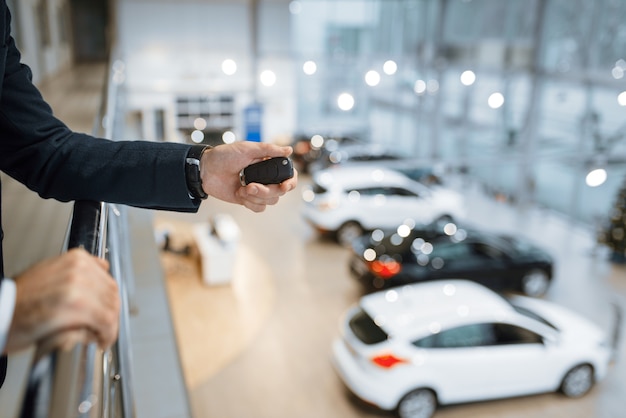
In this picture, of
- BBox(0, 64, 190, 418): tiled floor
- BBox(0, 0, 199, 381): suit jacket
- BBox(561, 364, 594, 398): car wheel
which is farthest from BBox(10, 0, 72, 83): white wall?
BBox(561, 364, 594, 398): car wheel

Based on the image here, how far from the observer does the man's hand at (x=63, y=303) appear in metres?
0.63

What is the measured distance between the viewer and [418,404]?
21.7 feet

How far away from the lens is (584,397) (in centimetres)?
736

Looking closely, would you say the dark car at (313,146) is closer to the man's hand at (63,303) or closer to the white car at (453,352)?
the white car at (453,352)

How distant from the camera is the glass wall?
42.5ft

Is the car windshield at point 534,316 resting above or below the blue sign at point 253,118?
below

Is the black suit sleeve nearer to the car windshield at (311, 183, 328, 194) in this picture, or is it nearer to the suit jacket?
the suit jacket

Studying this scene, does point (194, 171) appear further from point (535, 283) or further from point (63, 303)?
point (535, 283)

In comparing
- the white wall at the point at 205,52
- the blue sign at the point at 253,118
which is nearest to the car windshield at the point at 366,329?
the blue sign at the point at 253,118

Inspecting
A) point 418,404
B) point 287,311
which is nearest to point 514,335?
point 418,404

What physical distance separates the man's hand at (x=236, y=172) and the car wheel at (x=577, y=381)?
7023 mm

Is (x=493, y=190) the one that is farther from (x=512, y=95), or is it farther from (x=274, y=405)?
(x=274, y=405)

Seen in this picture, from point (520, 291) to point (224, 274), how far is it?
5.45 metres

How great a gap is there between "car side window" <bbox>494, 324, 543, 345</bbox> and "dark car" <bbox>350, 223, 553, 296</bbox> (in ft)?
8.41
